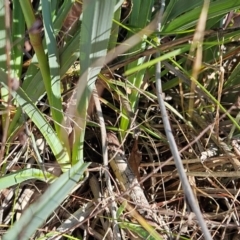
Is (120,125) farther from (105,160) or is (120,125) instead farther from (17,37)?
(17,37)

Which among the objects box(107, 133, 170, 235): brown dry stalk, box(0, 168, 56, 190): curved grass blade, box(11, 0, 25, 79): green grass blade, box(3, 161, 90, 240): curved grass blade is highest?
box(11, 0, 25, 79): green grass blade

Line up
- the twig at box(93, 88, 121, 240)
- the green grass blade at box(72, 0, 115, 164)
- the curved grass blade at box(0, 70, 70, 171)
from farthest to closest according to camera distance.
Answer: the twig at box(93, 88, 121, 240) → the curved grass blade at box(0, 70, 70, 171) → the green grass blade at box(72, 0, 115, 164)

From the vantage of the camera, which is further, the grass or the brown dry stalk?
the brown dry stalk

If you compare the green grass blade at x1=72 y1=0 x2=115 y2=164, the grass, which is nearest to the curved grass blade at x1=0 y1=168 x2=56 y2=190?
the grass

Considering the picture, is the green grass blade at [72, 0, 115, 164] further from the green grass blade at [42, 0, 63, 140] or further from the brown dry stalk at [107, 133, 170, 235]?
the brown dry stalk at [107, 133, 170, 235]

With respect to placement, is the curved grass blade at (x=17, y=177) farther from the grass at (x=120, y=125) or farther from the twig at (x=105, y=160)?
the twig at (x=105, y=160)

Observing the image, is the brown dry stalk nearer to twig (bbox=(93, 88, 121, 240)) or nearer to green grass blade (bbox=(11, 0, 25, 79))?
twig (bbox=(93, 88, 121, 240))

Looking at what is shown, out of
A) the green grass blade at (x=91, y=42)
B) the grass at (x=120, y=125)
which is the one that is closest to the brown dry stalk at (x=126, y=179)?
the grass at (x=120, y=125)

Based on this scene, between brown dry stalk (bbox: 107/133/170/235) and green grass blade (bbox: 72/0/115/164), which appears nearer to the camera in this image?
green grass blade (bbox: 72/0/115/164)

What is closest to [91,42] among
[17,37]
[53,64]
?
[53,64]

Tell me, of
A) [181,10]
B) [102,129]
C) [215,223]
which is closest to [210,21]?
[181,10]

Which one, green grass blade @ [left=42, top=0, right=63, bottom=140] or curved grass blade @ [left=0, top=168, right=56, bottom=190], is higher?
green grass blade @ [left=42, top=0, right=63, bottom=140]

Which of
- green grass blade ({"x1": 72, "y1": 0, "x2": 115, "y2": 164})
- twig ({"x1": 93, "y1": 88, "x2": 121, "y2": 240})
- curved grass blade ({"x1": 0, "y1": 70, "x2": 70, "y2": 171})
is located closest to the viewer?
green grass blade ({"x1": 72, "y1": 0, "x2": 115, "y2": 164})
